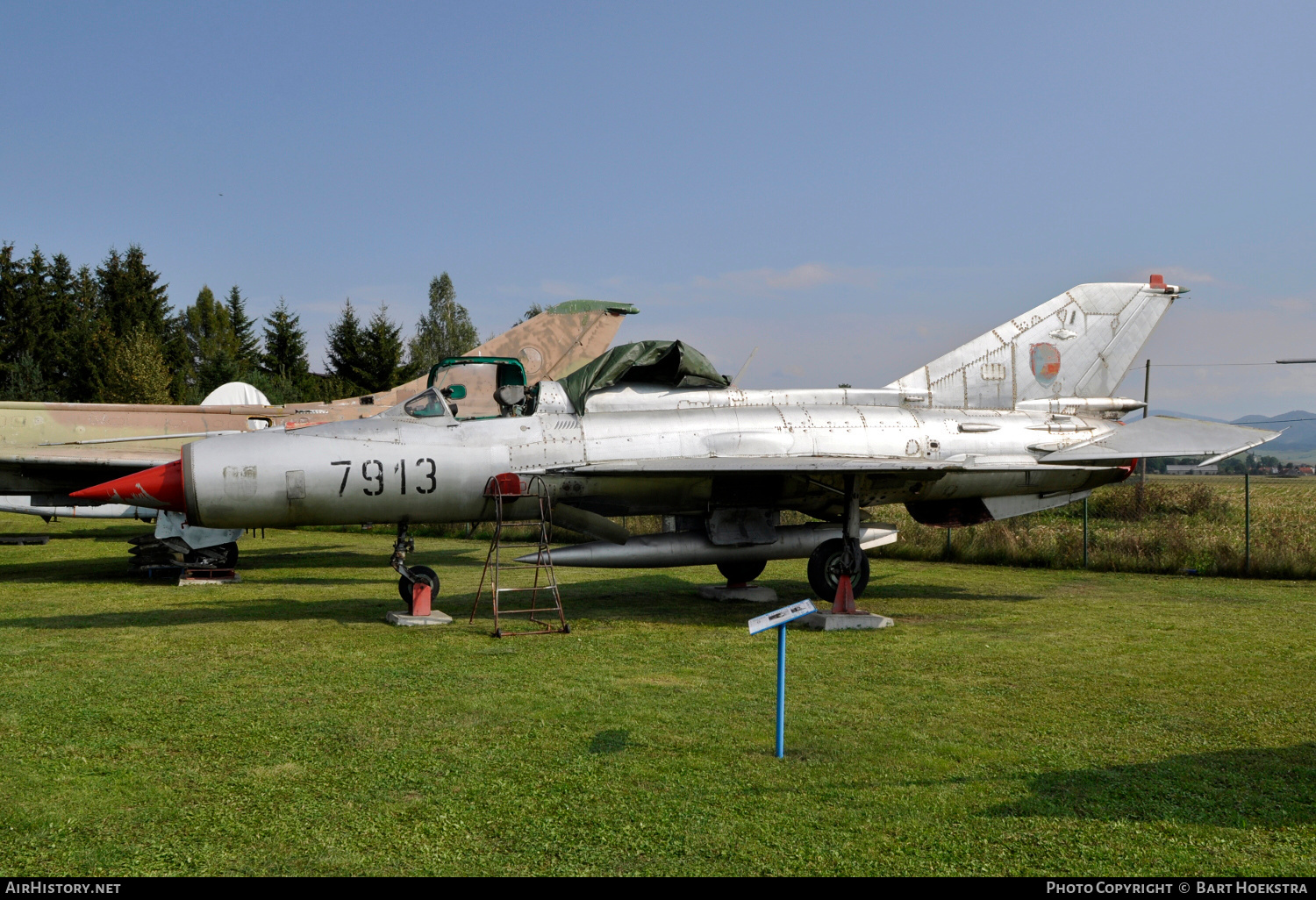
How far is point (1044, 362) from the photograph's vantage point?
1213cm

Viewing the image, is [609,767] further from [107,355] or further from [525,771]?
[107,355]

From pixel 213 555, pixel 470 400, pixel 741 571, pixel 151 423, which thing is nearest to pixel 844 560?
pixel 741 571

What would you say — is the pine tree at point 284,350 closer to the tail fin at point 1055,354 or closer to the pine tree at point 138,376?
the pine tree at point 138,376

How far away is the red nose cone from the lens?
8914 millimetres

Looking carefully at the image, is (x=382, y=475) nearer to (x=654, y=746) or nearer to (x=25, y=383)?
(x=654, y=746)

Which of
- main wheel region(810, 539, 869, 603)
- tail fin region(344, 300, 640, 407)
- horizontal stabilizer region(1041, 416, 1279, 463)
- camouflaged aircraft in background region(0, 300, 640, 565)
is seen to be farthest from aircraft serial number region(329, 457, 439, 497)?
tail fin region(344, 300, 640, 407)

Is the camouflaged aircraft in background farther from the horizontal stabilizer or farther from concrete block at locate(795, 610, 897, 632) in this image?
the horizontal stabilizer

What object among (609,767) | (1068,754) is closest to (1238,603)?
(1068,754)

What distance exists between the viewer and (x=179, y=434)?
16.4 metres

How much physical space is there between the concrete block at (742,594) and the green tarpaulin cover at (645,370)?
280cm

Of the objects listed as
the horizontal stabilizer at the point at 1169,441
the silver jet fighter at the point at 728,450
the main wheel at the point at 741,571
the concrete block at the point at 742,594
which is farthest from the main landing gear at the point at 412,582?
the horizontal stabilizer at the point at 1169,441

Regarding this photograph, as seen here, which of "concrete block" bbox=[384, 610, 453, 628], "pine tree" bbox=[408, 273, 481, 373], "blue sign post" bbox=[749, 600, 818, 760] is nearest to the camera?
"blue sign post" bbox=[749, 600, 818, 760]

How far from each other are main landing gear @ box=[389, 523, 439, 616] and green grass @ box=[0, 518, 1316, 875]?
0.51 metres

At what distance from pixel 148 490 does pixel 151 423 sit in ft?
28.8
